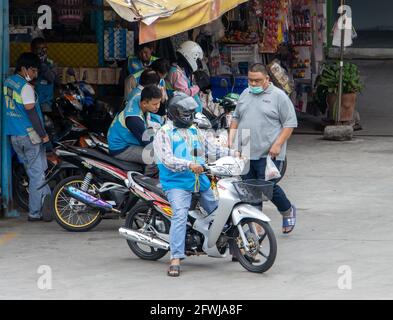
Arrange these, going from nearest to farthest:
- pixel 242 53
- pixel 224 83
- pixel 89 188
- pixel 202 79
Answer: pixel 89 188 < pixel 202 79 < pixel 224 83 < pixel 242 53

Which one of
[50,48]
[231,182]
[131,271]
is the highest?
[50,48]

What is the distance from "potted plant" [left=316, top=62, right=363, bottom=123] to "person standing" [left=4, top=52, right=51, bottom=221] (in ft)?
20.8

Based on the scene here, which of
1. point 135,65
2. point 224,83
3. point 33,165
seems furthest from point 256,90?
point 224,83

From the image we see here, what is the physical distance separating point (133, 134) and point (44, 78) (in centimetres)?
231

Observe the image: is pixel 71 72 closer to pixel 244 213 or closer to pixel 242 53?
pixel 242 53

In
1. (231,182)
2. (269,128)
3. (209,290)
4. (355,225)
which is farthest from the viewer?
(355,225)

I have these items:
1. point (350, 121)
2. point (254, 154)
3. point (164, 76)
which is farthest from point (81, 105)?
point (350, 121)

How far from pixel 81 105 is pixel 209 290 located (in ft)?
14.2

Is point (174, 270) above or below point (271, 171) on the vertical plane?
below

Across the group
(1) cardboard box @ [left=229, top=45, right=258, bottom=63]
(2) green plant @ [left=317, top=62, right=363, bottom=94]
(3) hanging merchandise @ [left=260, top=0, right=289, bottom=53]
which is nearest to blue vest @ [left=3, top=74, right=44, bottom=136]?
(1) cardboard box @ [left=229, top=45, right=258, bottom=63]

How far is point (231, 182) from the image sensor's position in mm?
8922

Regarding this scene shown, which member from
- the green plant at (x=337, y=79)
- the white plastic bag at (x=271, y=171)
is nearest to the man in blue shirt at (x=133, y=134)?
the white plastic bag at (x=271, y=171)

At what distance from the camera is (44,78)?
12305 mm

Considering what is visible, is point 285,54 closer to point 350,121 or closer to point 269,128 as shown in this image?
point 350,121
